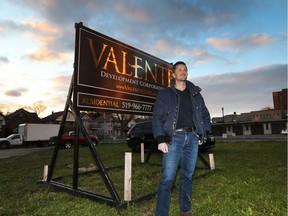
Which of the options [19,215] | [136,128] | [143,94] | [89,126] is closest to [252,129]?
[89,126]

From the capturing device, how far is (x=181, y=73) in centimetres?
376

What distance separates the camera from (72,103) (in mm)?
5469

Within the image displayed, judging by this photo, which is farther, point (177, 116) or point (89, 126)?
point (89, 126)

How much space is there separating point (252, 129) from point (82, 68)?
6165 cm

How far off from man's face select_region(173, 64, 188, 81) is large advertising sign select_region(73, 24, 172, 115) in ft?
7.98

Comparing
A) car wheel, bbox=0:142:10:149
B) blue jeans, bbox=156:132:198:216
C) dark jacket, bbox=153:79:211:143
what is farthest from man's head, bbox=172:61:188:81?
car wheel, bbox=0:142:10:149

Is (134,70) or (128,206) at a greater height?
(134,70)

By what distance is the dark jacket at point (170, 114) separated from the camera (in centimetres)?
345

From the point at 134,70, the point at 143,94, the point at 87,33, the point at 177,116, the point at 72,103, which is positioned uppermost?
the point at 87,33

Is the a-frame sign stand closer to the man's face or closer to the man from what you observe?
the man

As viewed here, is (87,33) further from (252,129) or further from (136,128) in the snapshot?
(252,129)

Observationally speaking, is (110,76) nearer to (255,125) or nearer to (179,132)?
(179,132)

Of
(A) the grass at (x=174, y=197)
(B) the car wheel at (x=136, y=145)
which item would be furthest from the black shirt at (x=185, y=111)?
(B) the car wheel at (x=136, y=145)

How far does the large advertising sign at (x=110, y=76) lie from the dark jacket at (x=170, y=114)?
2354mm
